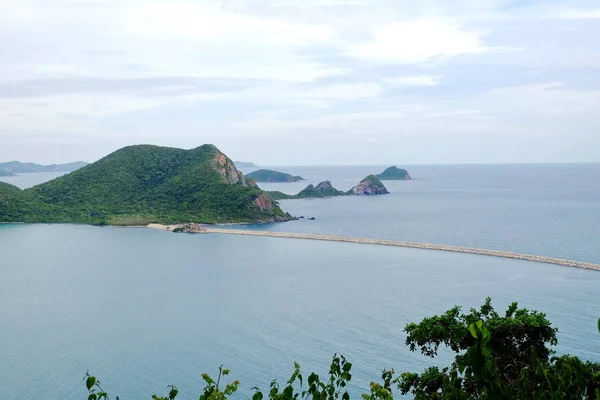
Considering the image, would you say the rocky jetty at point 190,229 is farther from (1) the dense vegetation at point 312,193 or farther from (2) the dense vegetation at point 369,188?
(2) the dense vegetation at point 369,188

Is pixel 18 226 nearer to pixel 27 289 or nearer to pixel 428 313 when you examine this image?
pixel 27 289

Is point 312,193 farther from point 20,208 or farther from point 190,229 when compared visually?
point 20,208

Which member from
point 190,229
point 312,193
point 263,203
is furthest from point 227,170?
point 312,193

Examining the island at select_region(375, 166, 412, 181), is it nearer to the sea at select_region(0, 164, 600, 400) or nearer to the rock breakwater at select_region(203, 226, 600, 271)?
the sea at select_region(0, 164, 600, 400)

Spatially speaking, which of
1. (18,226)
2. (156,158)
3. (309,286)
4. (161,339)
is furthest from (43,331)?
(156,158)

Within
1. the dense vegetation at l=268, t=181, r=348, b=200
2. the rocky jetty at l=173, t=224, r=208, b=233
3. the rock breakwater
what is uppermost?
the dense vegetation at l=268, t=181, r=348, b=200

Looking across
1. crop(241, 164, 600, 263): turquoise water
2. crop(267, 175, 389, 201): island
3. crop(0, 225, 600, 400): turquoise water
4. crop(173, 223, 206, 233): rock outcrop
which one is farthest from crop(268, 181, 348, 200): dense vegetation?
crop(0, 225, 600, 400): turquoise water
